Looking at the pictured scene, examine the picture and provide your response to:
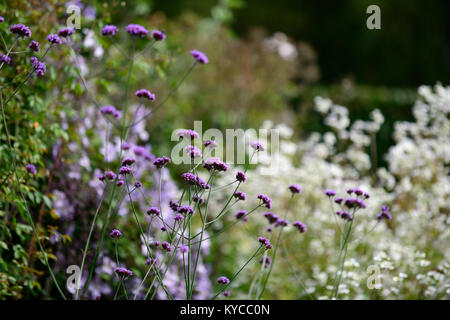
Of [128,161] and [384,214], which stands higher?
[128,161]

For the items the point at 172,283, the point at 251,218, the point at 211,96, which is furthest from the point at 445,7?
the point at 172,283

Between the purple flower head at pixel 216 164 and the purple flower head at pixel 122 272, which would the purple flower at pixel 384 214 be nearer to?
the purple flower head at pixel 216 164

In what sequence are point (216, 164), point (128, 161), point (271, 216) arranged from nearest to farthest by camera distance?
1. point (216, 164)
2. point (128, 161)
3. point (271, 216)

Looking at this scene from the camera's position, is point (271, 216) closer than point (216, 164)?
No

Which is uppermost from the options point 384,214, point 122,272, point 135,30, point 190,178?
point 135,30

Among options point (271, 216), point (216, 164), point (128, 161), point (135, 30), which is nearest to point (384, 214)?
point (271, 216)

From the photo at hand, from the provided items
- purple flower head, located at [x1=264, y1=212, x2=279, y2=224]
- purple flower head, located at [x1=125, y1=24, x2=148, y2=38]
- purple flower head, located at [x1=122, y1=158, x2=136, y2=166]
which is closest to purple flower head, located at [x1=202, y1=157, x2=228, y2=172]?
purple flower head, located at [x1=122, y1=158, x2=136, y2=166]

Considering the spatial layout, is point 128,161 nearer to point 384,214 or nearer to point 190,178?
point 190,178

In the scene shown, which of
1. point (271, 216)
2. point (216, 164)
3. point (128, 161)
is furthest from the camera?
point (271, 216)

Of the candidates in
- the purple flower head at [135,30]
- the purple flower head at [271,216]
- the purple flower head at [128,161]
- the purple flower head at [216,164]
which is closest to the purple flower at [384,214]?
the purple flower head at [271,216]

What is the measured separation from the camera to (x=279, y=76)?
6.87 metres

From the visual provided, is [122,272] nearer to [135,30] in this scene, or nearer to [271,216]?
[271,216]

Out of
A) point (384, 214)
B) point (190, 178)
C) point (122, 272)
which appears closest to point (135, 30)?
point (190, 178)

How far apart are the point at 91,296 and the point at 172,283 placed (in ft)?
1.73
